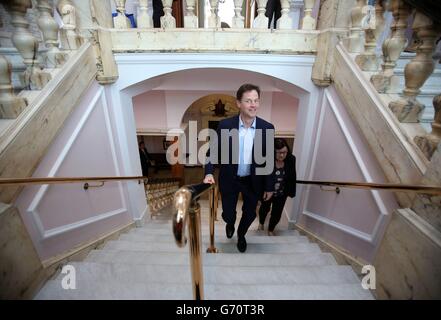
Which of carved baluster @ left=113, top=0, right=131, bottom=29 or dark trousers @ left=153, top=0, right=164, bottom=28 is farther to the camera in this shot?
dark trousers @ left=153, top=0, right=164, bottom=28

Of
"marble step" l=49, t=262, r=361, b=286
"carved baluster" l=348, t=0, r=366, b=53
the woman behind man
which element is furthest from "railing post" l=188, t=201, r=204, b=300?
"carved baluster" l=348, t=0, r=366, b=53

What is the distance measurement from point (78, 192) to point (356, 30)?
328 cm

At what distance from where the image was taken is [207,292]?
146 cm

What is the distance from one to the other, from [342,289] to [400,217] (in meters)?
0.58

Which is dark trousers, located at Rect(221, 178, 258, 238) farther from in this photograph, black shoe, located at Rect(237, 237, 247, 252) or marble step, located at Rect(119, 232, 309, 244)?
marble step, located at Rect(119, 232, 309, 244)

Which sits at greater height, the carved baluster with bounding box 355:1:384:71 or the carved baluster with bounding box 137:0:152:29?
the carved baluster with bounding box 137:0:152:29

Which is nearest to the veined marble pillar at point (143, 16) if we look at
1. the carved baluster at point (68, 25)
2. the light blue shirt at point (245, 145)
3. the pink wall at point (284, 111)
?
the carved baluster at point (68, 25)

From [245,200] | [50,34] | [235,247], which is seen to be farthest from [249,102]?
[50,34]

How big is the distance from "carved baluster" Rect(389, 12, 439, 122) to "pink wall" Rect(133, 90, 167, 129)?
213 inches

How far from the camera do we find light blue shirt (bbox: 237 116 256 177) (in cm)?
196

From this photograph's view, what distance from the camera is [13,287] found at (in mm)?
1307
